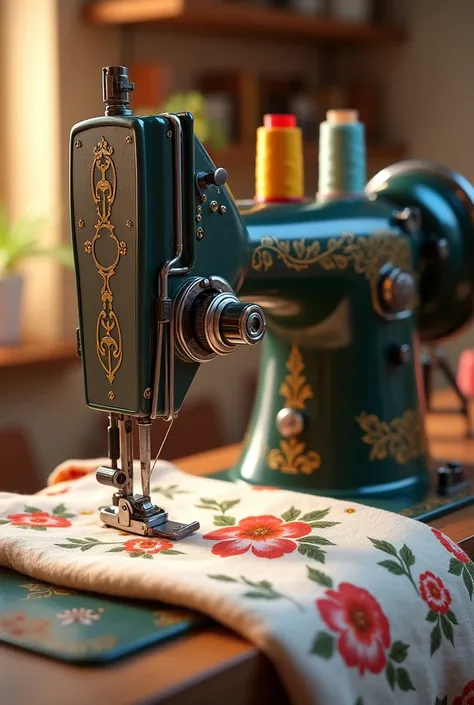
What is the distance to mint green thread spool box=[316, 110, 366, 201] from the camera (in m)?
1.42

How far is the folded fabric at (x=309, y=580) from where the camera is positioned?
0.87 meters

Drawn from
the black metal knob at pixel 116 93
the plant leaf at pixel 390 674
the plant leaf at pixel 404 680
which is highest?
the black metal knob at pixel 116 93

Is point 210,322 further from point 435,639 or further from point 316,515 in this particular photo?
point 435,639

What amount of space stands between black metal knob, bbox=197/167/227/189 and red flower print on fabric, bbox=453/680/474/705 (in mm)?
538

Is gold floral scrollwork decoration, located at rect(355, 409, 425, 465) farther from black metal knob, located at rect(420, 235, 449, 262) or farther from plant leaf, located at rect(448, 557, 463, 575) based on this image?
plant leaf, located at rect(448, 557, 463, 575)

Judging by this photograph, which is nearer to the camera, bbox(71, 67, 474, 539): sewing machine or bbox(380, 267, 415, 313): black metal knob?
bbox(71, 67, 474, 539): sewing machine

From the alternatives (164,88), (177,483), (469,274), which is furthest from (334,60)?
(177,483)

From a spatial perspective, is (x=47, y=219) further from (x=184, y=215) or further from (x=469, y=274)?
(x=184, y=215)

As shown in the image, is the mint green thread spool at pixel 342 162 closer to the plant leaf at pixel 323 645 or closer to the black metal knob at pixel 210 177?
the black metal knob at pixel 210 177

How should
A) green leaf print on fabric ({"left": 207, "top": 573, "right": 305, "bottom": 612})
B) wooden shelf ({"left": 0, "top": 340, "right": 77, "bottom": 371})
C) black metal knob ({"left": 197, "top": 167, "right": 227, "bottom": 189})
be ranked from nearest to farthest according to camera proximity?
1. green leaf print on fabric ({"left": 207, "top": 573, "right": 305, "bottom": 612})
2. black metal knob ({"left": 197, "top": 167, "right": 227, "bottom": 189})
3. wooden shelf ({"left": 0, "top": 340, "right": 77, "bottom": 371})

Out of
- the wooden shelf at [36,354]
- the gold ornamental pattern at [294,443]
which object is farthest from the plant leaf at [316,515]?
the wooden shelf at [36,354]

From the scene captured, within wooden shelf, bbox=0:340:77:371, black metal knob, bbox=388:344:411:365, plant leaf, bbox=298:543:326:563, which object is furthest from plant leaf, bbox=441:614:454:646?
wooden shelf, bbox=0:340:77:371

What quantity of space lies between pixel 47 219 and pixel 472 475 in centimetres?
176

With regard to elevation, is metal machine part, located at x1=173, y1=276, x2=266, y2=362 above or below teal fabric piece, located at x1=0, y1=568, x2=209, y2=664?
above
